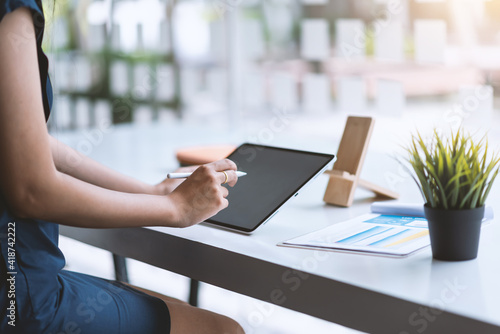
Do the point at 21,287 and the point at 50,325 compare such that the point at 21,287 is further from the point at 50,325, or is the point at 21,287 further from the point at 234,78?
the point at 234,78

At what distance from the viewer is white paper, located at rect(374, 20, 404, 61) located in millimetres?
2393

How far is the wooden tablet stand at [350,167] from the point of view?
122cm

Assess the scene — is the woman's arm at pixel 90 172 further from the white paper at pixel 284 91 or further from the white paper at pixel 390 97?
the white paper at pixel 284 91

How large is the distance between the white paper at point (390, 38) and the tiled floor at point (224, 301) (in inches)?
39.6

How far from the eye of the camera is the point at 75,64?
383 cm

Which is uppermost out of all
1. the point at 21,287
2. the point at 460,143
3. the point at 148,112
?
the point at 460,143

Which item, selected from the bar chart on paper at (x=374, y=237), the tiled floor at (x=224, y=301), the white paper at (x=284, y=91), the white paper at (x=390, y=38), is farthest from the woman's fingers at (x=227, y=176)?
the white paper at (x=284, y=91)

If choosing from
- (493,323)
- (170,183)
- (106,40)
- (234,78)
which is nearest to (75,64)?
(106,40)

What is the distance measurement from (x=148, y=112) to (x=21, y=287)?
3130 millimetres

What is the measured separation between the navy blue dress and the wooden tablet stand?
461 mm

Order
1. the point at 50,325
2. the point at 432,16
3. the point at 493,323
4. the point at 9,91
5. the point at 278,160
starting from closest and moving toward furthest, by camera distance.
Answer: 1. the point at 493,323
2. the point at 9,91
3. the point at 50,325
4. the point at 278,160
5. the point at 432,16

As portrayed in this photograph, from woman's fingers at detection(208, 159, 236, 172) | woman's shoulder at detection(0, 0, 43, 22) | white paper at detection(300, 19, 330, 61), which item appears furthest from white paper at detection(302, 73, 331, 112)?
woman's shoulder at detection(0, 0, 43, 22)

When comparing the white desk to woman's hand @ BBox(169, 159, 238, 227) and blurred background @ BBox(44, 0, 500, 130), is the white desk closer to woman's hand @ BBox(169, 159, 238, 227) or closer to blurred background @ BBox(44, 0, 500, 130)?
woman's hand @ BBox(169, 159, 238, 227)

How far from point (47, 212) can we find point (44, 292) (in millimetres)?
110
